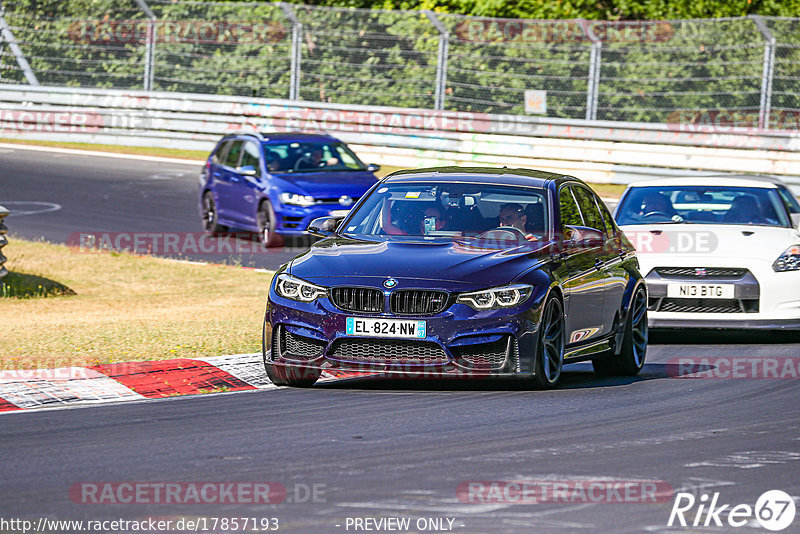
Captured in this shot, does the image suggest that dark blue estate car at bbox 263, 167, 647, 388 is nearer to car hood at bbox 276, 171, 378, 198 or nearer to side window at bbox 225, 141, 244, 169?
car hood at bbox 276, 171, 378, 198

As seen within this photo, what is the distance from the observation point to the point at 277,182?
20047 mm

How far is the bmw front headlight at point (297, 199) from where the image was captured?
1958 cm

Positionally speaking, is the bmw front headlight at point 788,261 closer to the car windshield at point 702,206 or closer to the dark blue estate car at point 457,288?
the car windshield at point 702,206

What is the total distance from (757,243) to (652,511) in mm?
7112

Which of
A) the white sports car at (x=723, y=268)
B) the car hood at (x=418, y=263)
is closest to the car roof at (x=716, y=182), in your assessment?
the white sports car at (x=723, y=268)

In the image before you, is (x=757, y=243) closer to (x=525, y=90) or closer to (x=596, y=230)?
(x=596, y=230)

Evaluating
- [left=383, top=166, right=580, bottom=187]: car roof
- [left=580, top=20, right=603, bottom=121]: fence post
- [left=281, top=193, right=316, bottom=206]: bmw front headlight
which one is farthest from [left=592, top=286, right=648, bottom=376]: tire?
[left=580, top=20, right=603, bottom=121]: fence post

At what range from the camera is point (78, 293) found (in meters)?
17.0

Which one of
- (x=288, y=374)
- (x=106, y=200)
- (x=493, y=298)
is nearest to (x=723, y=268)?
(x=493, y=298)

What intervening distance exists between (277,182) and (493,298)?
36.8 ft

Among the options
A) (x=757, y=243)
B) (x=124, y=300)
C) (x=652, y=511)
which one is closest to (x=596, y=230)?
(x=757, y=243)

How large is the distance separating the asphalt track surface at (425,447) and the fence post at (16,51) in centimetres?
2406

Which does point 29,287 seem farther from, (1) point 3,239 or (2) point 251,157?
(2) point 251,157

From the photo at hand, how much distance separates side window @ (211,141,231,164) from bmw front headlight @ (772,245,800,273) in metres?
11.0
